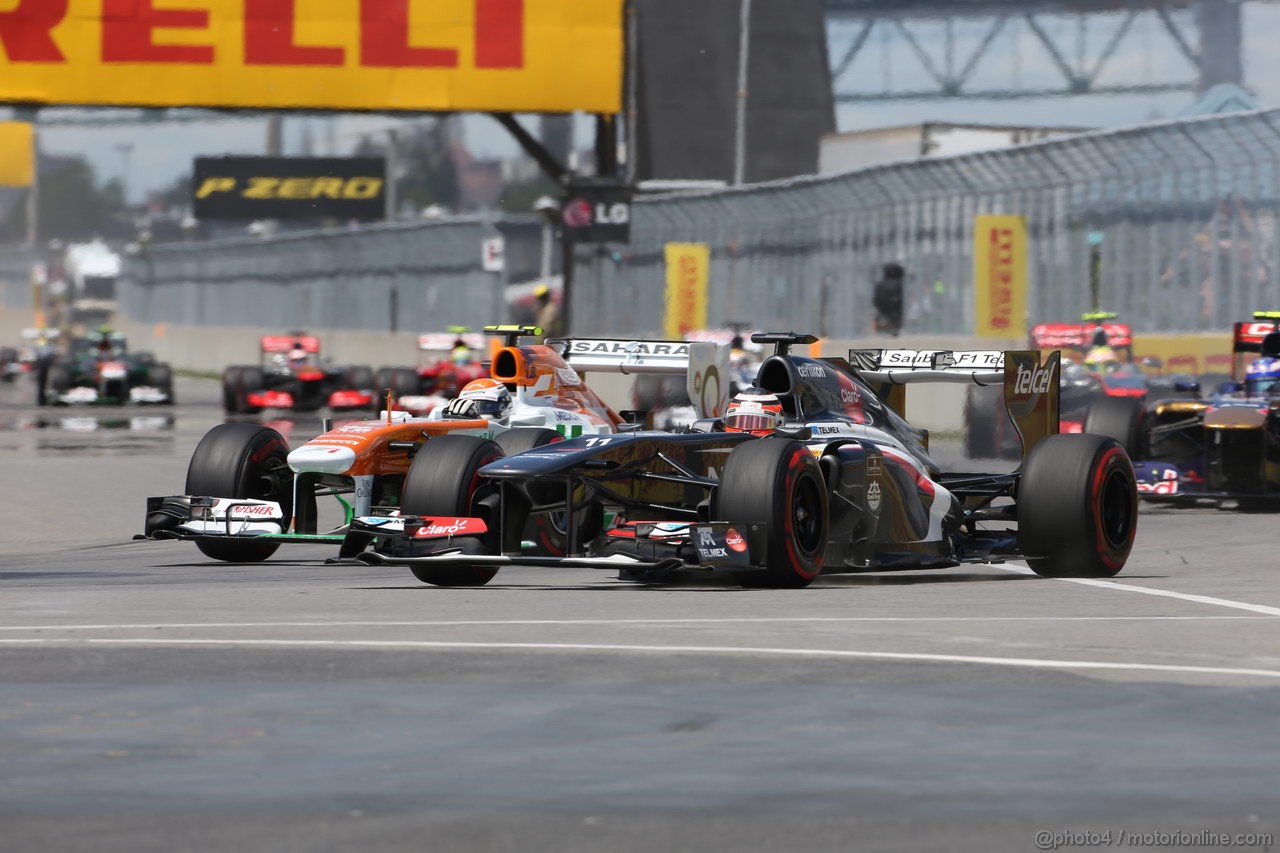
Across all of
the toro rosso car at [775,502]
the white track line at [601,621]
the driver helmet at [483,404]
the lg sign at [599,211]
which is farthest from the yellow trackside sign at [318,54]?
the white track line at [601,621]

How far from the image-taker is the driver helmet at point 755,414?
1381cm

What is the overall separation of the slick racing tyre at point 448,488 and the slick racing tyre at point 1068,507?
119 inches

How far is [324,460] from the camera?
14.4m

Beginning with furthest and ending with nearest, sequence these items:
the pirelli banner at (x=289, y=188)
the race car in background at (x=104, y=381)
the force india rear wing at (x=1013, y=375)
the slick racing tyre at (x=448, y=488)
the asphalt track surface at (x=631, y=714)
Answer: the pirelli banner at (x=289, y=188) → the race car in background at (x=104, y=381) → the force india rear wing at (x=1013, y=375) → the slick racing tyre at (x=448, y=488) → the asphalt track surface at (x=631, y=714)

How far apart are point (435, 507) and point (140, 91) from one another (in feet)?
83.1

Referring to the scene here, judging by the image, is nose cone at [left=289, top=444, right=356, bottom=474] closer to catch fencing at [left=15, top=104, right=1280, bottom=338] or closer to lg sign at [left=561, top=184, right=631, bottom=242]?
catch fencing at [left=15, top=104, right=1280, bottom=338]

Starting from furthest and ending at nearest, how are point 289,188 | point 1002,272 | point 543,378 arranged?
point 289,188, point 1002,272, point 543,378

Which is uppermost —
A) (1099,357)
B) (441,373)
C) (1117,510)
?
(1099,357)

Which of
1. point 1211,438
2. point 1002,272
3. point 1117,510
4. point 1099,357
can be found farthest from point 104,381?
point 1117,510

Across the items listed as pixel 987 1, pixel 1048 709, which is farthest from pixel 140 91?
pixel 987 1

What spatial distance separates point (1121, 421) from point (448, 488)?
29.0 feet

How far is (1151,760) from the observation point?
702 cm

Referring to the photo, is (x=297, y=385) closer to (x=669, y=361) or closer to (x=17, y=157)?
(x=669, y=361)

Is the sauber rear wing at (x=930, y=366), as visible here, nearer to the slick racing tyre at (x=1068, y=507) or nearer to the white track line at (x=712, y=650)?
the slick racing tyre at (x=1068, y=507)
